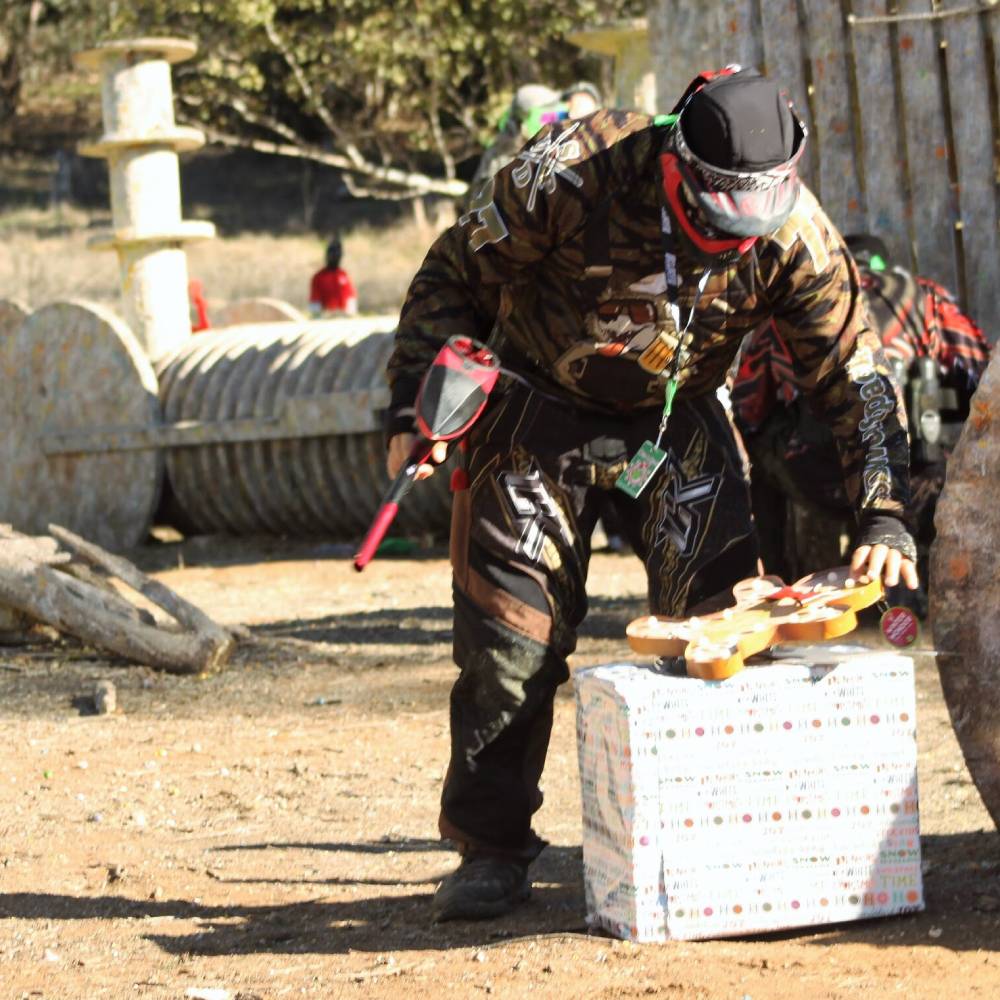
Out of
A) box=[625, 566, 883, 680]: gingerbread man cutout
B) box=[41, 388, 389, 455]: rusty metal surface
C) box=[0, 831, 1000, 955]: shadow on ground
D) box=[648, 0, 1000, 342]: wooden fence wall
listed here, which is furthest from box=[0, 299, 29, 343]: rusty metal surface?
box=[625, 566, 883, 680]: gingerbread man cutout

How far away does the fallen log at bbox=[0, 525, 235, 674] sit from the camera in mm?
7309

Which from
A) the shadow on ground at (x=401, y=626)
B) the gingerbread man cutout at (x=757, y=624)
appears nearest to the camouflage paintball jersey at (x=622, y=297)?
the gingerbread man cutout at (x=757, y=624)

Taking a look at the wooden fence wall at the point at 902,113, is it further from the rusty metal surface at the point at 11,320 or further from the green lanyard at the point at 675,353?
the rusty metal surface at the point at 11,320

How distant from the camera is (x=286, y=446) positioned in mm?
12469

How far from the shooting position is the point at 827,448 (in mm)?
7094

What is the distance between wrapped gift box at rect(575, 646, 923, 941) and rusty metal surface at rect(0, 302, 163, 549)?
943 cm

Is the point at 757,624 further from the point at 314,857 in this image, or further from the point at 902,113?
the point at 902,113

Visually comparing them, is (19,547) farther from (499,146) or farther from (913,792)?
(913,792)

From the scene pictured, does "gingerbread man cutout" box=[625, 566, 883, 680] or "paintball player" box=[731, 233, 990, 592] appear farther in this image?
"paintball player" box=[731, 233, 990, 592]

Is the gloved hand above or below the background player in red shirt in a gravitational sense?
below

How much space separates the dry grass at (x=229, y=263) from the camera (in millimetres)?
28141

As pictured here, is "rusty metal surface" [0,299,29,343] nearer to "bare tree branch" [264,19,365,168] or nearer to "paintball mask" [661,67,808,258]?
"bare tree branch" [264,19,365,168]

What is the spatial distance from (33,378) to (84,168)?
25.8m

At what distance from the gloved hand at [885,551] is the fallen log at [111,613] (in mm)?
4125
